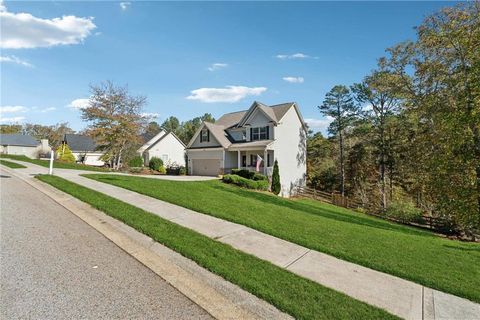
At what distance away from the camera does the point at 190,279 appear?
12.9ft

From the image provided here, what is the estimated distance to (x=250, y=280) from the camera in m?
3.90

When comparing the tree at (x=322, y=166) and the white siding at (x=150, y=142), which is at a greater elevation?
the white siding at (x=150, y=142)

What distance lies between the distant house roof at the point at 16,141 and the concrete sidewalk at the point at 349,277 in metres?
59.7

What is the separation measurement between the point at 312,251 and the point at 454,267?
127 inches

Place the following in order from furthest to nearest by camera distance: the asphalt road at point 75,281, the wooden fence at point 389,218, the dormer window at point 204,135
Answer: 1. the dormer window at point 204,135
2. the wooden fence at point 389,218
3. the asphalt road at point 75,281

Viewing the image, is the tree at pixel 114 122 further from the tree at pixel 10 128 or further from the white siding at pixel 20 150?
Result: the tree at pixel 10 128

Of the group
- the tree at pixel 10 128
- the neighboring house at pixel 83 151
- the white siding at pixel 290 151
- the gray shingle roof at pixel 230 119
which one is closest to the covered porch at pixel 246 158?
the white siding at pixel 290 151

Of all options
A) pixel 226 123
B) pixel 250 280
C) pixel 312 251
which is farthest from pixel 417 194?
pixel 250 280

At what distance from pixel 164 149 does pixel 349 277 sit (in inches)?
1329

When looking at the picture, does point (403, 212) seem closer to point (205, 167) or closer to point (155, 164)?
point (205, 167)

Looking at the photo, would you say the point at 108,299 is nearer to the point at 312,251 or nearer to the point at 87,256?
the point at 87,256

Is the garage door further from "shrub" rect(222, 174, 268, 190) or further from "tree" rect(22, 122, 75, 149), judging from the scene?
"tree" rect(22, 122, 75, 149)

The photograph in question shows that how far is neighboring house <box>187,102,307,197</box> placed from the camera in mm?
22781

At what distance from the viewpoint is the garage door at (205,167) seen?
25.9 metres
